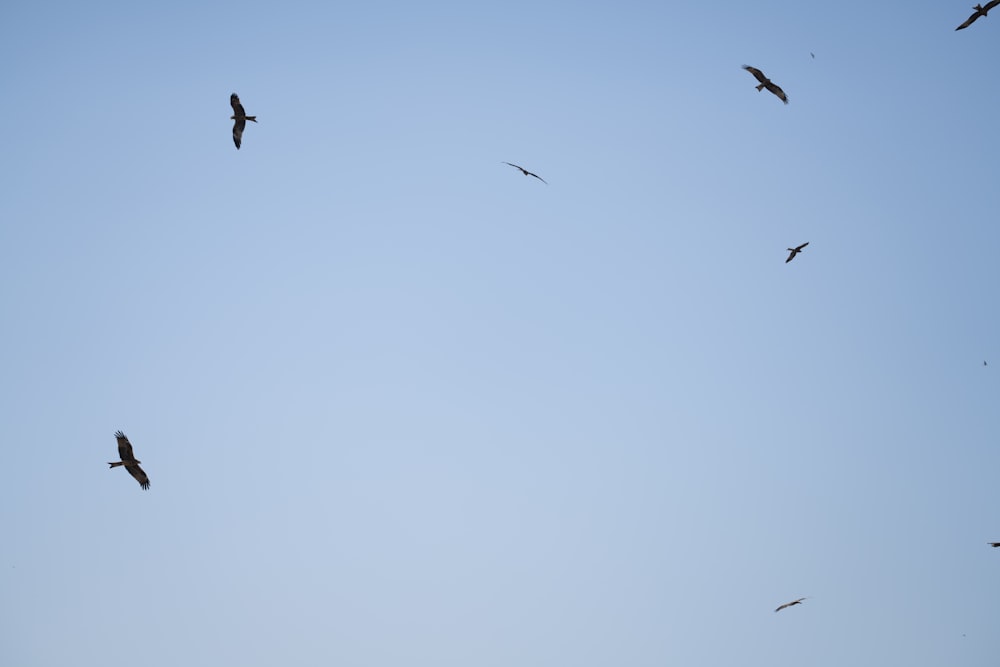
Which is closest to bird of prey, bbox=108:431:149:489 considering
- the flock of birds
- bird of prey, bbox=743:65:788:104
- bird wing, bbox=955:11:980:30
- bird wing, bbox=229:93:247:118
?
the flock of birds

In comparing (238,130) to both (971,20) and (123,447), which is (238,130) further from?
(971,20)

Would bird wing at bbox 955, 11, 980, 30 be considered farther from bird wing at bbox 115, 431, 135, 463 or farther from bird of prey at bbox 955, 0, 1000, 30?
bird wing at bbox 115, 431, 135, 463

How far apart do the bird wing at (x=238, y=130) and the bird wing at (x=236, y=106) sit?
29 cm

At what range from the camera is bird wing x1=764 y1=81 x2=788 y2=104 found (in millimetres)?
61781

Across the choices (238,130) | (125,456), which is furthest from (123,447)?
(238,130)

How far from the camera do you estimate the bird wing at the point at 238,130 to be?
216 ft

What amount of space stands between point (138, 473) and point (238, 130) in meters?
17.7

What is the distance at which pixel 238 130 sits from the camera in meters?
66.0

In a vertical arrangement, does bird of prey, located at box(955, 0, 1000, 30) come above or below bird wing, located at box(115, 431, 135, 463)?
above

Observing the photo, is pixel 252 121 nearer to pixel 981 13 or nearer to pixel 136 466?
pixel 136 466

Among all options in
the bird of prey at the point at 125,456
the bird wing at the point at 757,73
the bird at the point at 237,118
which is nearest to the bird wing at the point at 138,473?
the bird of prey at the point at 125,456

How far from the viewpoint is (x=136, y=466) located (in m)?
58.2

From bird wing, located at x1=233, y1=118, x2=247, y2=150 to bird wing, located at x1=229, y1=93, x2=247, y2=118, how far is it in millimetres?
287

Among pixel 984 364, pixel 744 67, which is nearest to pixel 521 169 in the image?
pixel 744 67
